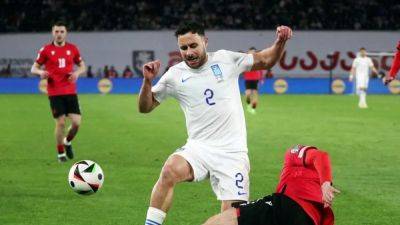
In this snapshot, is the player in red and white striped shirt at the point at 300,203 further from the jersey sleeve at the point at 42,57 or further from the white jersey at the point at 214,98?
the jersey sleeve at the point at 42,57

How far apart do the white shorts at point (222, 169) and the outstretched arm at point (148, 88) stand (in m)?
0.56

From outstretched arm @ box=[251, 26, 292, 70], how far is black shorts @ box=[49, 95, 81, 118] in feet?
24.4

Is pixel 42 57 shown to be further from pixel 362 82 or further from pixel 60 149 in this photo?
pixel 362 82

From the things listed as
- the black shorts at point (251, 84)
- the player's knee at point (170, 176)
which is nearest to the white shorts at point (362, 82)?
the black shorts at point (251, 84)

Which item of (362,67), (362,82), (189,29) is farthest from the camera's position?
(362,67)

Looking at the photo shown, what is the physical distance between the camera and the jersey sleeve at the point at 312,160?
19.9 ft

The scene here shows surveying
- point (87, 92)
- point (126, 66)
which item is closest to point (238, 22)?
point (126, 66)

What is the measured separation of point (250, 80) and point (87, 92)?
52.3 ft

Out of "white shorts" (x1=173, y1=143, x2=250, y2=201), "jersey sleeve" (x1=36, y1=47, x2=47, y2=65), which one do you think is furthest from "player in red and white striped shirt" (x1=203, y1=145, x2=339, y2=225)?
"jersey sleeve" (x1=36, y1=47, x2=47, y2=65)

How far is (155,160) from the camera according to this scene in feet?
46.8

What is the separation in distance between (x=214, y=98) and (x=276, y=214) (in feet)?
5.19

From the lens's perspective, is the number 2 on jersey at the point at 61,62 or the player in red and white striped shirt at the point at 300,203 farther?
the number 2 on jersey at the point at 61,62

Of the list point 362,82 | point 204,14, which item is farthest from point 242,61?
point 204,14

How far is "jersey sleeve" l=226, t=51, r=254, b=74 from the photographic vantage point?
7316mm
